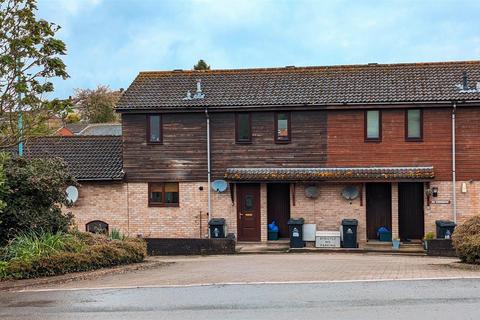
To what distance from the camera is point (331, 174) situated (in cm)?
2791

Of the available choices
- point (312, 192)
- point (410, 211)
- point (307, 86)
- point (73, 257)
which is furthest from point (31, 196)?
point (410, 211)

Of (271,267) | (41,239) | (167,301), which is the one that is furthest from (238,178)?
(167,301)

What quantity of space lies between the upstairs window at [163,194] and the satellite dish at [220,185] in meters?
1.68

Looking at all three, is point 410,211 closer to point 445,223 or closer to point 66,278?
point 445,223

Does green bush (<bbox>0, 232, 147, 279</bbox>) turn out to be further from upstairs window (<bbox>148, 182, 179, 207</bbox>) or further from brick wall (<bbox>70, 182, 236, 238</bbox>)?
upstairs window (<bbox>148, 182, 179, 207</bbox>)

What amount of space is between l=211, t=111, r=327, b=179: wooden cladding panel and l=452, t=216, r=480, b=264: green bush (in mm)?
10903

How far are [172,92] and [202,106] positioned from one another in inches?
87.3

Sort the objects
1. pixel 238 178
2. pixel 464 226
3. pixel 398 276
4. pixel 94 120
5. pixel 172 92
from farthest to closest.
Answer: pixel 94 120, pixel 172 92, pixel 238 178, pixel 464 226, pixel 398 276

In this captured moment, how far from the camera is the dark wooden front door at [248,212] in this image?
95.6ft

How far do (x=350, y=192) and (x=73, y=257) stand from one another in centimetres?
1476

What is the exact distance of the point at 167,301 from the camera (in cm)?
1210

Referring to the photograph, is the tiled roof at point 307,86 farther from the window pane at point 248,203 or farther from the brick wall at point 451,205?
the window pane at point 248,203

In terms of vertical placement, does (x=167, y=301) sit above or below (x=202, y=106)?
below

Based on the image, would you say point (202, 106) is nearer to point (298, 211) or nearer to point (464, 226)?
point (298, 211)
